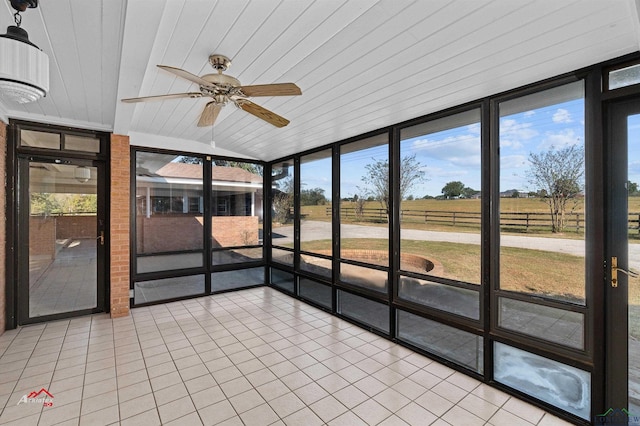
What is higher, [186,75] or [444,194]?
[186,75]

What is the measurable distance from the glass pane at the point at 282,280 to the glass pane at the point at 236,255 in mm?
455

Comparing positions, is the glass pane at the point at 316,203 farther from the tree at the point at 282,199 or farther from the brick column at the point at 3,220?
the brick column at the point at 3,220

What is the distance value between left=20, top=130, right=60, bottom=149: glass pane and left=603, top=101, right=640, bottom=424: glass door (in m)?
5.93

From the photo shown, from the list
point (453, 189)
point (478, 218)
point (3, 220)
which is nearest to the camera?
point (478, 218)

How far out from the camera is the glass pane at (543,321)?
Result: 2152 millimetres

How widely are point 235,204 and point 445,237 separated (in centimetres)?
386

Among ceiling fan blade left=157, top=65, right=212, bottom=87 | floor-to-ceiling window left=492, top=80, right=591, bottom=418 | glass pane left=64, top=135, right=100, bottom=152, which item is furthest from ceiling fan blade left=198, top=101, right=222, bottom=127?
glass pane left=64, top=135, right=100, bottom=152

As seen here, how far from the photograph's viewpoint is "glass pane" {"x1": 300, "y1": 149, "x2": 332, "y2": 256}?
4.51m

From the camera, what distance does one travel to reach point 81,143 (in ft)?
13.2

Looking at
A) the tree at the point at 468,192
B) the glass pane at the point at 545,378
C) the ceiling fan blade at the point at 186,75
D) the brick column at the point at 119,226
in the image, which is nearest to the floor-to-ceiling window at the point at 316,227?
the tree at the point at 468,192

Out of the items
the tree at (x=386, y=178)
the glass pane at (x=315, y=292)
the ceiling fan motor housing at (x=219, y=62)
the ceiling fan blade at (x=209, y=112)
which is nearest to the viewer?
the ceiling fan motor housing at (x=219, y=62)

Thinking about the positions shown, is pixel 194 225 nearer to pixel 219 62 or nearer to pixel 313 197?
pixel 313 197

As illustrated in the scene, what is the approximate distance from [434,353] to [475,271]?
987 mm

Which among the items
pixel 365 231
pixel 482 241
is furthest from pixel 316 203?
pixel 482 241
